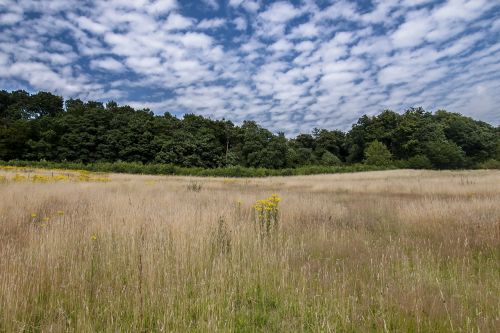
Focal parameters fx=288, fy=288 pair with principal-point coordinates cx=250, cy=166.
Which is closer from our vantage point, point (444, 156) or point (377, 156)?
point (444, 156)

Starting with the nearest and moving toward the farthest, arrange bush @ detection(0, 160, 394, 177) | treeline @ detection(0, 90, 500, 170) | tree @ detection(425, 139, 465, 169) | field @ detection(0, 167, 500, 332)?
1. field @ detection(0, 167, 500, 332)
2. bush @ detection(0, 160, 394, 177)
3. treeline @ detection(0, 90, 500, 170)
4. tree @ detection(425, 139, 465, 169)

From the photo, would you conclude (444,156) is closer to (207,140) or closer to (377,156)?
(377,156)

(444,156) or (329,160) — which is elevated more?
(444,156)

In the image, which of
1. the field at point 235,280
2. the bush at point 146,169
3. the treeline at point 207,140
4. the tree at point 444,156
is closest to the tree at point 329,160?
the treeline at point 207,140

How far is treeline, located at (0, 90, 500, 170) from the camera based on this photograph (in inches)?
2063

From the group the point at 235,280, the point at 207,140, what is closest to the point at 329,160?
the point at 207,140

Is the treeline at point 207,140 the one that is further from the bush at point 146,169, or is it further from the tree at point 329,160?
the bush at point 146,169

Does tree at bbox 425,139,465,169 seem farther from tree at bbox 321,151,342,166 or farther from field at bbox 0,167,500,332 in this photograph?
field at bbox 0,167,500,332

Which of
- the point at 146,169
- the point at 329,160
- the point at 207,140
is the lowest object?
the point at 146,169

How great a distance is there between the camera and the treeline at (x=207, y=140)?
52.4 m

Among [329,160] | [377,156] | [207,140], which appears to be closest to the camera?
[207,140]

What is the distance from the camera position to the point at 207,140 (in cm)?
5991

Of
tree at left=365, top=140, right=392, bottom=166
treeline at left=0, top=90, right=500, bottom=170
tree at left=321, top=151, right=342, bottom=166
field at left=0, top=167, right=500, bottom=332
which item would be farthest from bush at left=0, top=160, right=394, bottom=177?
field at left=0, top=167, right=500, bottom=332

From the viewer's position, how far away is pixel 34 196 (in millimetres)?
8547
